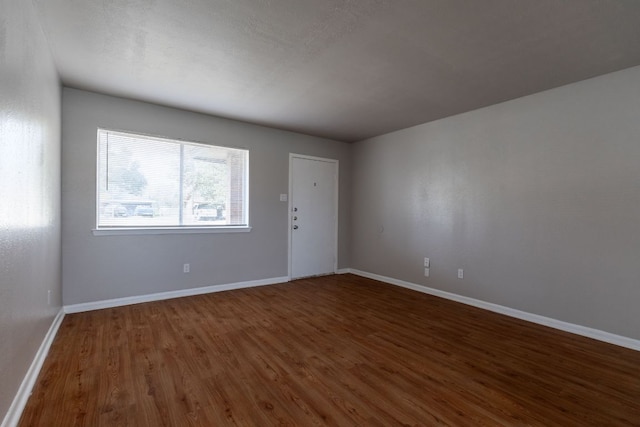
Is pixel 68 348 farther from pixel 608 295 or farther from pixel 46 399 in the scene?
pixel 608 295

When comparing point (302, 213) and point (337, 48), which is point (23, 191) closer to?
point (337, 48)

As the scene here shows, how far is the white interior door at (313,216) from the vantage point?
504 centimetres

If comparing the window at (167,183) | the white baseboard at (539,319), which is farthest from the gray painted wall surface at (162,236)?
the white baseboard at (539,319)

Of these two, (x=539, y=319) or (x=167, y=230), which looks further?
(x=167, y=230)

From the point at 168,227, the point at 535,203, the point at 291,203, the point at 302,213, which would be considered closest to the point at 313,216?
the point at 302,213

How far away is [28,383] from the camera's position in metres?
1.87

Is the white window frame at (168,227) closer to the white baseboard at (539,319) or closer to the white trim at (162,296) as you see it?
the white trim at (162,296)

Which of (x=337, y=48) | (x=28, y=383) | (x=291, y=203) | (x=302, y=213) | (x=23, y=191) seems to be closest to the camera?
(x=23, y=191)

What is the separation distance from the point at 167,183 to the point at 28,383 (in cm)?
251

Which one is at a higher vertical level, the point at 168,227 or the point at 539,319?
the point at 168,227

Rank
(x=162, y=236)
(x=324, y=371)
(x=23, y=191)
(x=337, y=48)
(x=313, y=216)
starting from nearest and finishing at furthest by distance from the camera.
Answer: (x=23, y=191)
(x=324, y=371)
(x=337, y=48)
(x=162, y=236)
(x=313, y=216)

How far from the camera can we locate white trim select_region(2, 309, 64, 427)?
5.12ft

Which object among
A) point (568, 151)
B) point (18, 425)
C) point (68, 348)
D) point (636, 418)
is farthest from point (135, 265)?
point (568, 151)

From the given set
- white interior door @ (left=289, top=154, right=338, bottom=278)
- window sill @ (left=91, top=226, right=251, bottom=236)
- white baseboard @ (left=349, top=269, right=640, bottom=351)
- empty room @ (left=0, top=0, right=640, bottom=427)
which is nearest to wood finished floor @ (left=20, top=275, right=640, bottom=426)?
empty room @ (left=0, top=0, right=640, bottom=427)
